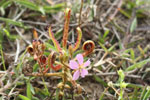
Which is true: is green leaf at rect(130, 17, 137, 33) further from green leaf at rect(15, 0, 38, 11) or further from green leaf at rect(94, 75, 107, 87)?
green leaf at rect(15, 0, 38, 11)

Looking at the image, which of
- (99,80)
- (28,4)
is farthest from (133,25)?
(28,4)

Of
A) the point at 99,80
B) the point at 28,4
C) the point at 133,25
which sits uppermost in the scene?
the point at 28,4

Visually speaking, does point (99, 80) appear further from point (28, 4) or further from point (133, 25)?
point (28, 4)

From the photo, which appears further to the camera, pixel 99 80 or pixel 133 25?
pixel 133 25

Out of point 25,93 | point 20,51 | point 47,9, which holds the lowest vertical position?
point 25,93

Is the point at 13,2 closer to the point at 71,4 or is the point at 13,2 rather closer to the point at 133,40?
the point at 71,4

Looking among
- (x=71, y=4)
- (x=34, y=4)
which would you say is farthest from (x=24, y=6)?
(x=71, y=4)

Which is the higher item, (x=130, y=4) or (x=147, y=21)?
(x=130, y=4)

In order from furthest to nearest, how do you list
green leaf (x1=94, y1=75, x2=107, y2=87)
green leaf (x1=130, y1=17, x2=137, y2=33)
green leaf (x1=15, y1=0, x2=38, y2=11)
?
green leaf (x1=130, y1=17, x2=137, y2=33) < green leaf (x1=15, y1=0, x2=38, y2=11) < green leaf (x1=94, y1=75, x2=107, y2=87)

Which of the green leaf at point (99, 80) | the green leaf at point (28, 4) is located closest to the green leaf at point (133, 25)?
the green leaf at point (99, 80)

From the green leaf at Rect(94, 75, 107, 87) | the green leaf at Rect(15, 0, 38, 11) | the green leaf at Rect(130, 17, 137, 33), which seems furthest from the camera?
the green leaf at Rect(130, 17, 137, 33)

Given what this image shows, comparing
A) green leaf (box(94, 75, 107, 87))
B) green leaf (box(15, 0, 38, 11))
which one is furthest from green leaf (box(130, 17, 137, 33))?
green leaf (box(15, 0, 38, 11))
